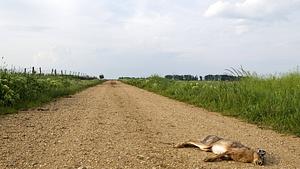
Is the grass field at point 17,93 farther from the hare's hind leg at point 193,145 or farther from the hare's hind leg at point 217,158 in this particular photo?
the hare's hind leg at point 217,158

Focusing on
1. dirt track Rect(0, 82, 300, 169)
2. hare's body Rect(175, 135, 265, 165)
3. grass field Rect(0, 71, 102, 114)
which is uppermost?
grass field Rect(0, 71, 102, 114)

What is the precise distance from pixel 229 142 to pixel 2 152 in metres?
3.76

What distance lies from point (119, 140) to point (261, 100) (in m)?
6.82

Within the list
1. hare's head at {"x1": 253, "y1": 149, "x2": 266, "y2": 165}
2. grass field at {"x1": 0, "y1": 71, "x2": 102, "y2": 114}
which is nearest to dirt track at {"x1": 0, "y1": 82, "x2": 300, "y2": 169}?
hare's head at {"x1": 253, "y1": 149, "x2": 266, "y2": 165}

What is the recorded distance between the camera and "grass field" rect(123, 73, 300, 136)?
1162cm

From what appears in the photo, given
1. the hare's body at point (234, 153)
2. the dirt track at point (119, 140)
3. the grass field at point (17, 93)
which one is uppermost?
the grass field at point (17, 93)

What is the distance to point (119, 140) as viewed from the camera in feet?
27.9

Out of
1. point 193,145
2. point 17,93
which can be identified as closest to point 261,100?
point 193,145

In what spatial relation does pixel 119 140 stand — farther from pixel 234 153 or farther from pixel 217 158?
pixel 234 153

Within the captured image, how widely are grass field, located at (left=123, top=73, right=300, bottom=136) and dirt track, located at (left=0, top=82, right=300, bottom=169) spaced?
690 millimetres

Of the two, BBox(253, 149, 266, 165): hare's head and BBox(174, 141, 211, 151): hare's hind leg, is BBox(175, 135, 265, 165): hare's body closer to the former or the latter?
BBox(253, 149, 266, 165): hare's head

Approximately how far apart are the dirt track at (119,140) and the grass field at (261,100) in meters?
0.69

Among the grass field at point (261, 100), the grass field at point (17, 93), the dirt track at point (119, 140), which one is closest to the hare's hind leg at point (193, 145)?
the dirt track at point (119, 140)

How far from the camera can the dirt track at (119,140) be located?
663cm
